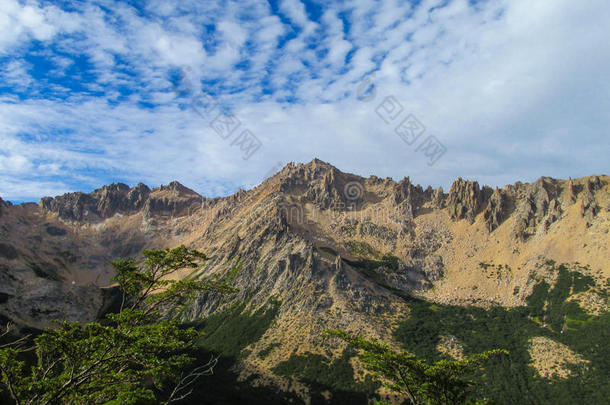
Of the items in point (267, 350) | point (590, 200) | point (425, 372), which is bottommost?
point (267, 350)

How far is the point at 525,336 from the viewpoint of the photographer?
442 feet

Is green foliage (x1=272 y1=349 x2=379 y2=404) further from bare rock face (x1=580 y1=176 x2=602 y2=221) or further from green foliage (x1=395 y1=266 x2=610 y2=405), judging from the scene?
bare rock face (x1=580 y1=176 x2=602 y2=221)

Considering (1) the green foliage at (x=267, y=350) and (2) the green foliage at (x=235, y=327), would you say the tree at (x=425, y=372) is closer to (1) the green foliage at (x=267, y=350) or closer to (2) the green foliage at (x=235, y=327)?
(1) the green foliage at (x=267, y=350)

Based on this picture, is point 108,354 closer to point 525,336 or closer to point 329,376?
point 329,376

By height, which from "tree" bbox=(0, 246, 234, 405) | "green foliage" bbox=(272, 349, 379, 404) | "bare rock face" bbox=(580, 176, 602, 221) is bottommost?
"green foliage" bbox=(272, 349, 379, 404)

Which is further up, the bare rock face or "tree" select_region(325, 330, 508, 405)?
the bare rock face

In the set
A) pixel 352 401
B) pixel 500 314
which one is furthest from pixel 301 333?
pixel 500 314

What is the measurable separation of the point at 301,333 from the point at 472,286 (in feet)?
339

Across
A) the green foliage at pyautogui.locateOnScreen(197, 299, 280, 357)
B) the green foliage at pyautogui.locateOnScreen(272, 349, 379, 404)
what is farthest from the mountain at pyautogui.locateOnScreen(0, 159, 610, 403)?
the green foliage at pyautogui.locateOnScreen(197, 299, 280, 357)

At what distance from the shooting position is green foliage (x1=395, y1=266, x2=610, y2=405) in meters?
105

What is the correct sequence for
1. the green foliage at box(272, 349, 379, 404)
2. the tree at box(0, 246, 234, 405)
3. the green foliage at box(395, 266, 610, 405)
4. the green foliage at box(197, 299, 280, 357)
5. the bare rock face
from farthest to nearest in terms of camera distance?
the bare rock face → the green foliage at box(197, 299, 280, 357) → the green foliage at box(272, 349, 379, 404) → the green foliage at box(395, 266, 610, 405) → the tree at box(0, 246, 234, 405)

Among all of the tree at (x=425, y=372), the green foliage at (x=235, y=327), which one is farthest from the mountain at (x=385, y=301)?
the tree at (x=425, y=372)

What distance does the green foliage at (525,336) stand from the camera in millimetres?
104625

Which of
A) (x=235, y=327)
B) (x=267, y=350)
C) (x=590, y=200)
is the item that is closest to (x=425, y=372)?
(x=267, y=350)
